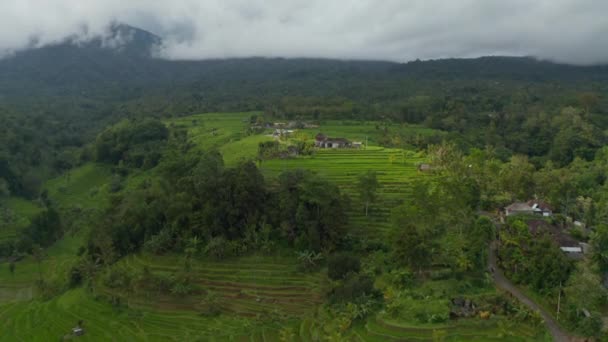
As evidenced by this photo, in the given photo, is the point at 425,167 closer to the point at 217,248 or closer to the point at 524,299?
the point at 524,299

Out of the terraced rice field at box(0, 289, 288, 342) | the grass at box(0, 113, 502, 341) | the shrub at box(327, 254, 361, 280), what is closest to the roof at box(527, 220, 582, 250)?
the grass at box(0, 113, 502, 341)

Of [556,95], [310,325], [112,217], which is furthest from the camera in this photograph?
[556,95]

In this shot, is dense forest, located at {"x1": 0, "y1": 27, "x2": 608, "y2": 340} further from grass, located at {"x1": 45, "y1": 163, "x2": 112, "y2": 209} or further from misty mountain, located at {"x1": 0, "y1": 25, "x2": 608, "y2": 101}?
misty mountain, located at {"x1": 0, "y1": 25, "x2": 608, "y2": 101}

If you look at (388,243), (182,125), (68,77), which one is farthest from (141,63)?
(388,243)

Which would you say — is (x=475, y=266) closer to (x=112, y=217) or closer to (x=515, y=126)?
(x=112, y=217)

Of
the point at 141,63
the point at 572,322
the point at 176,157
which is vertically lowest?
the point at 572,322

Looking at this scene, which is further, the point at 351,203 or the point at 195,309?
the point at 351,203

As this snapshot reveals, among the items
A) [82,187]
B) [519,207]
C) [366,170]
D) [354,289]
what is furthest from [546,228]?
[82,187]

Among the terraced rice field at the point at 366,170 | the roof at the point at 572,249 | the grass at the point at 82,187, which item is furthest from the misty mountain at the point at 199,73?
the roof at the point at 572,249
